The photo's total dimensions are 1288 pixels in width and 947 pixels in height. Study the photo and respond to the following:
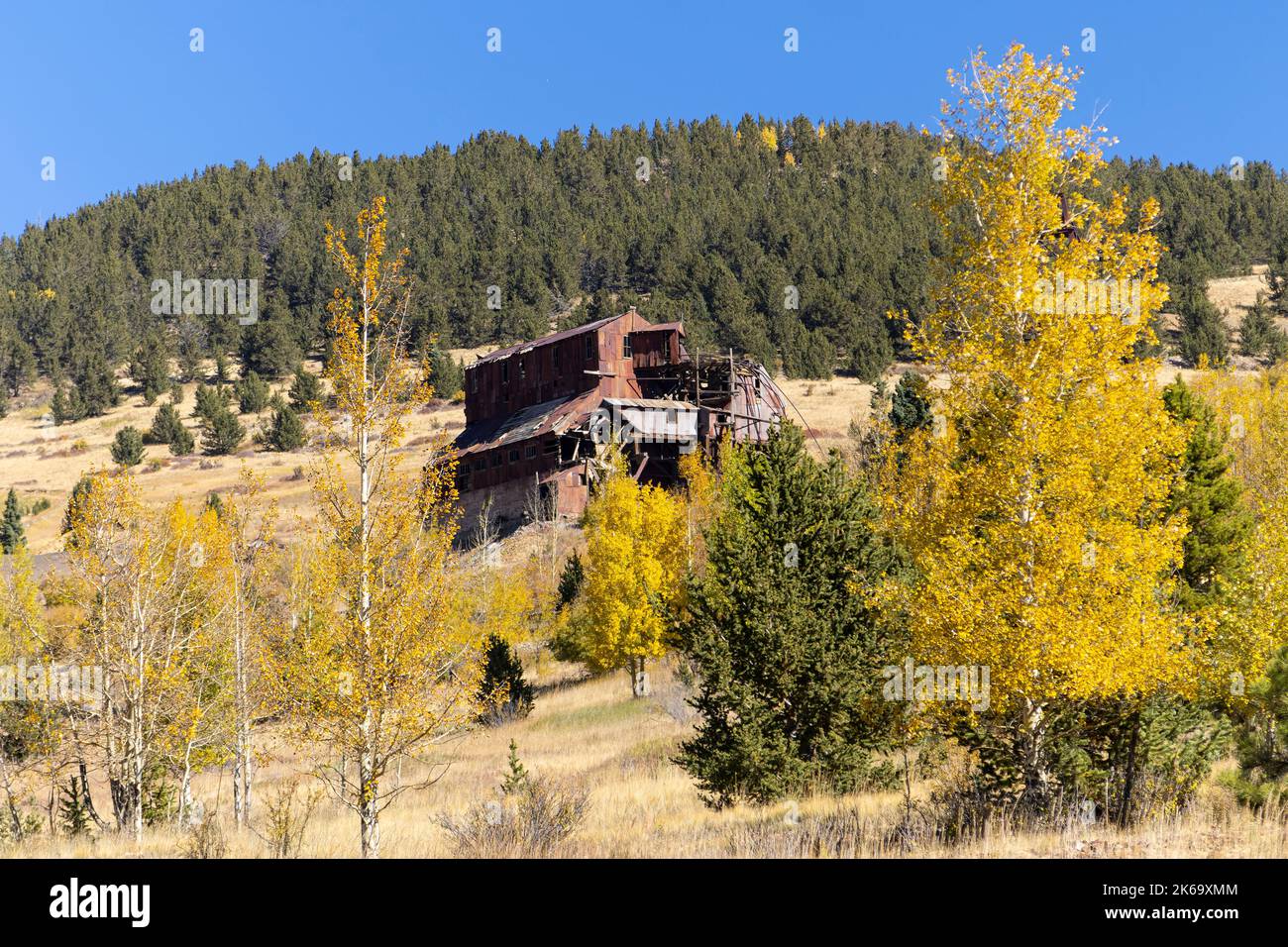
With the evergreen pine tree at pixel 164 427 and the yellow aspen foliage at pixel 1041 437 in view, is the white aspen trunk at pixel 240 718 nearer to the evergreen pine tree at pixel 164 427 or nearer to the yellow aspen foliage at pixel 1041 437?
the yellow aspen foliage at pixel 1041 437

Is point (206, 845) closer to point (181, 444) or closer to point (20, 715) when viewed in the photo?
point (20, 715)

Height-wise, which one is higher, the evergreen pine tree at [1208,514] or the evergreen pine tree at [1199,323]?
the evergreen pine tree at [1199,323]

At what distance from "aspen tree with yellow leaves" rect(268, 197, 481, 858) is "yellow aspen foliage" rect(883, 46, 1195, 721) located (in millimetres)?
7384

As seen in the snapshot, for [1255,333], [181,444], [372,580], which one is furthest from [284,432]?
[1255,333]

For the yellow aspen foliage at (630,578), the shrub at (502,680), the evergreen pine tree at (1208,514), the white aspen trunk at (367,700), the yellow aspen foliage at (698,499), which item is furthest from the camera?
the yellow aspen foliage at (698,499)

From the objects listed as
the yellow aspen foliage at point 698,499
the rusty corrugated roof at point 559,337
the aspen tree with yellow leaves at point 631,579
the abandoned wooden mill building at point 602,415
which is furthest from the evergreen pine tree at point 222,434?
the aspen tree with yellow leaves at point 631,579

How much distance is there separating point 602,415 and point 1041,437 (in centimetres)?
4990

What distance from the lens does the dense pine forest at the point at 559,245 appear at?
111 m

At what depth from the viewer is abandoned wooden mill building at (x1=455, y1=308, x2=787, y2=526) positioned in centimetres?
6350

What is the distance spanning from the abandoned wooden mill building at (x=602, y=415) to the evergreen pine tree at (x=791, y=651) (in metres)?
39.2

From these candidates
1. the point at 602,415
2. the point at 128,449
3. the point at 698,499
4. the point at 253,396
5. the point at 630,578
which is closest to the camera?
the point at 630,578

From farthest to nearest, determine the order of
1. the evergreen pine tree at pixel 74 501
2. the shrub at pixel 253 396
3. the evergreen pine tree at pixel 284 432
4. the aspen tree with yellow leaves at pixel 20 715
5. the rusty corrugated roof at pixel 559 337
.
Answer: the shrub at pixel 253 396 → the evergreen pine tree at pixel 284 432 → the rusty corrugated roof at pixel 559 337 → the evergreen pine tree at pixel 74 501 → the aspen tree with yellow leaves at pixel 20 715

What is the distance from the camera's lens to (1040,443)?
14742 millimetres

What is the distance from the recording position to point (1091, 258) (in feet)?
49.6
